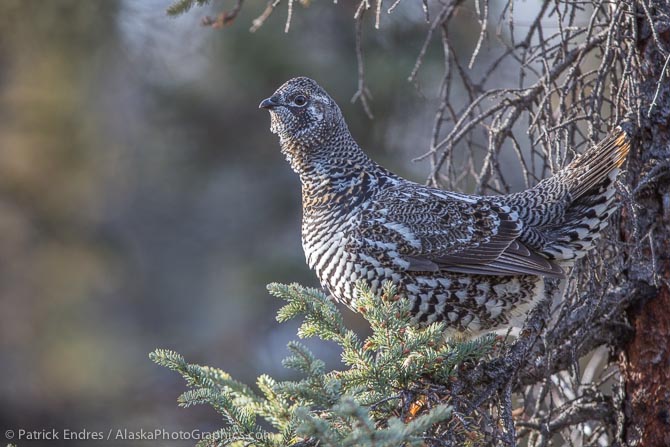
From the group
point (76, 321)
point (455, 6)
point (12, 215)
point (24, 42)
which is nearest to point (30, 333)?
point (76, 321)

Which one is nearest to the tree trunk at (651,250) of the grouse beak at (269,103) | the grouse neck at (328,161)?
the grouse neck at (328,161)

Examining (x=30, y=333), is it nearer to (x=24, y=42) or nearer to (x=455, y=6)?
(x=24, y=42)

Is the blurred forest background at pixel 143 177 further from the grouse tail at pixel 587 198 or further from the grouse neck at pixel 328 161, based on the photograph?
the grouse tail at pixel 587 198

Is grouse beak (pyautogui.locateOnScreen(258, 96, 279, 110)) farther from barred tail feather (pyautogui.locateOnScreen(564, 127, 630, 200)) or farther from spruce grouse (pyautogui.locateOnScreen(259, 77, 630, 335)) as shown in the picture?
barred tail feather (pyautogui.locateOnScreen(564, 127, 630, 200))

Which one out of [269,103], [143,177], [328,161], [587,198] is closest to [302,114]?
[269,103]

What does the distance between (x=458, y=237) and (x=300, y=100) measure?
1.31 metres

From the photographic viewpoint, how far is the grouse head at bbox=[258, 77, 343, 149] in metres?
5.01

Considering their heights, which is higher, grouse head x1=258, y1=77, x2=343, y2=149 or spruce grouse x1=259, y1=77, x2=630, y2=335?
grouse head x1=258, y1=77, x2=343, y2=149

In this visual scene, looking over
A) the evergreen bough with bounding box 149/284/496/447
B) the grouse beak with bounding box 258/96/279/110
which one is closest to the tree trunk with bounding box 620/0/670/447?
the evergreen bough with bounding box 149/284/496/447

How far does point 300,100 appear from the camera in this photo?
5.02 m

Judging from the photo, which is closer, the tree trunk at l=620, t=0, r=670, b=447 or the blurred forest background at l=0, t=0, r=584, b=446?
the tree trunk at l=620, t=0, r=670, b=447

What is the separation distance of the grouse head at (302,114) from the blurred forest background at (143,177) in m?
3.40

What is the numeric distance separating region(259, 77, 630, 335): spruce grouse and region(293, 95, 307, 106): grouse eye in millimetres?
481

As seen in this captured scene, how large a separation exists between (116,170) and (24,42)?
16.2 feet
